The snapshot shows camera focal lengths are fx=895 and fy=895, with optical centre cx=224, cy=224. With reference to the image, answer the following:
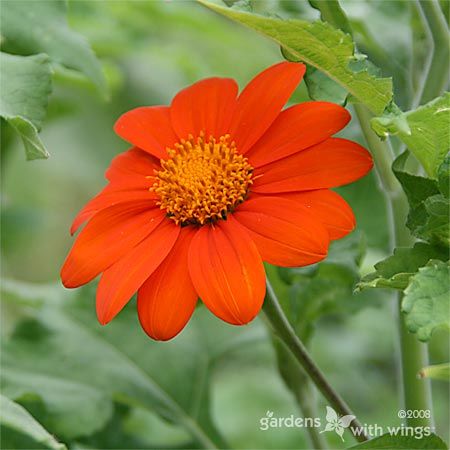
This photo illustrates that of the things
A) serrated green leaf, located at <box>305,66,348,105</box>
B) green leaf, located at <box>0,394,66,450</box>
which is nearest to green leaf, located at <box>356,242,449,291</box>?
serrated green leaf, located at <box>305,66,348,105</box>

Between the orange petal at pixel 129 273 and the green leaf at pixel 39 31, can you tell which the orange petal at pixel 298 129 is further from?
the green leaf at pixel 39 31

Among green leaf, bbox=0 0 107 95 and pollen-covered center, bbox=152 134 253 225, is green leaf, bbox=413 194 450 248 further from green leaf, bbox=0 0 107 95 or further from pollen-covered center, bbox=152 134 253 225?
green leaf, bbox=0 0 107 95

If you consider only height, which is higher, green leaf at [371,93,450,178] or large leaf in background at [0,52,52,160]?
green leaf at [371,93,450,178]

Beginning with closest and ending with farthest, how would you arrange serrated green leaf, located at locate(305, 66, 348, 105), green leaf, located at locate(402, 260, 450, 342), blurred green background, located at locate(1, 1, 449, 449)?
green leaf, located at locate(402, 260, 450, 342) → serrated green leaf, located at locate(305, 66, 348, 105) → blurred green background, located at locate(1, 1, 449, 449)

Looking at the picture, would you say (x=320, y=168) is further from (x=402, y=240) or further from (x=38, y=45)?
(x=38, y=45)

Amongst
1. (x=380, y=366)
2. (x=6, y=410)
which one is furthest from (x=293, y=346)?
(x=380, y=366)

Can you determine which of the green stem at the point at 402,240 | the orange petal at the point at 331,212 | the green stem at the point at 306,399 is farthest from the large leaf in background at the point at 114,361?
the orange petal at the point at 331,212

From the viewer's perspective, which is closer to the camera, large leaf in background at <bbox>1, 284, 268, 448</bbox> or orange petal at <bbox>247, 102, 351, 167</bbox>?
orange petal at <bbox>247, 102, 351, 167</bbox>
